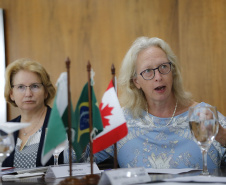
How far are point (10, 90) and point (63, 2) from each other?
4.49ft

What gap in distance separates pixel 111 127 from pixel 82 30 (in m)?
2.41

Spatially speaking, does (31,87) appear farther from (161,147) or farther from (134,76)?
(161,147)

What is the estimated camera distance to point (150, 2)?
340 cm

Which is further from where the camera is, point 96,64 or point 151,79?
point 96,64

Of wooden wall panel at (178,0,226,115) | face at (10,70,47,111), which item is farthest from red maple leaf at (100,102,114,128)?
wooden wall panel at (178,0,226,115)

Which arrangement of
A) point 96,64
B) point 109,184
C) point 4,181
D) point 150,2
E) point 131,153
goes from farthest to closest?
point 96,64 → point 150,2 → point 131,153 → point 4,181 → point 109,184

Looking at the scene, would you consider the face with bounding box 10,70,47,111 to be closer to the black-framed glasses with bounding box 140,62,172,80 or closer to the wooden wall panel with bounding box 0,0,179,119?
the black-framed glasses with bounding box 140,62,172,80

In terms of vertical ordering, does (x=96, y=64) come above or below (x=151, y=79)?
above

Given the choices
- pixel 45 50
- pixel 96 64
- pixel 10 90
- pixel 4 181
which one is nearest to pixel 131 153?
pixel 4 181

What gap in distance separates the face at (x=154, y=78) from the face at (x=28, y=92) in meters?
0.78

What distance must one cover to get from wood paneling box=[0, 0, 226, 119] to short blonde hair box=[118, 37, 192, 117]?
85cm

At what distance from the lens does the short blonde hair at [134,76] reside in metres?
2.25

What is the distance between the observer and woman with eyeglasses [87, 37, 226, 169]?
1.99m

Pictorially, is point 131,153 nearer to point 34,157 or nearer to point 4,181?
point 34,157
